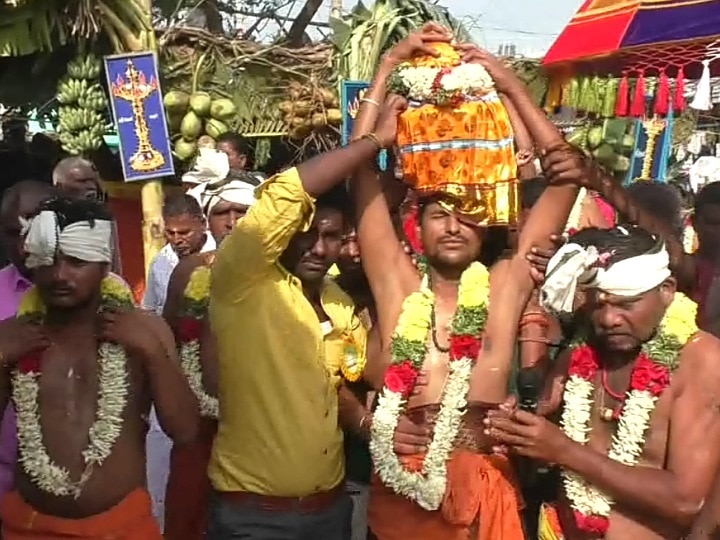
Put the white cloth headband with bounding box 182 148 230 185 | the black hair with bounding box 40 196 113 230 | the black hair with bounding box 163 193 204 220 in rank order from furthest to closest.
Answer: the black hair with bounding box 163 193 204 220 < the white cloth headband with bounding box 182 148 230 185 < the black hair with bounding box 40 196 113 230

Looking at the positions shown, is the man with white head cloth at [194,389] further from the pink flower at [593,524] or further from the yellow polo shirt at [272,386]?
the pink flower at [593,524]

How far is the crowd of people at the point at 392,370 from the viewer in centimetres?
283

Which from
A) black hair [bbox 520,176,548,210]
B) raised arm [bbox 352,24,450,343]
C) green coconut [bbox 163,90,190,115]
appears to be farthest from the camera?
green coconut [bbox 163,90,190,115]

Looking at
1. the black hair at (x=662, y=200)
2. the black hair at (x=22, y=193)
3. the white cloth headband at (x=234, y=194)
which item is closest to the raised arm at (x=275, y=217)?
the black hair at (x=22, y=193)

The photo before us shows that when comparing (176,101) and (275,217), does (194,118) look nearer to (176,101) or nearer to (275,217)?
(176,101)

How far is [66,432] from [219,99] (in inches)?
217

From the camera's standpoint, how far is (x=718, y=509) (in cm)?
279

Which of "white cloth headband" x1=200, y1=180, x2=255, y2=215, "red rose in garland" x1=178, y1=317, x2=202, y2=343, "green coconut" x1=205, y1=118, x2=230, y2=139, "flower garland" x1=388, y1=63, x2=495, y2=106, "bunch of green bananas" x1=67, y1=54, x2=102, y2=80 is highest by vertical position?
"flower garland" x1=388, y1=63, x2=495, y2=106

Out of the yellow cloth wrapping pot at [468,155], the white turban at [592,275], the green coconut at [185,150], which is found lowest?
the green coconut at [185,150]

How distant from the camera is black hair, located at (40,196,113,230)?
296 centimetres

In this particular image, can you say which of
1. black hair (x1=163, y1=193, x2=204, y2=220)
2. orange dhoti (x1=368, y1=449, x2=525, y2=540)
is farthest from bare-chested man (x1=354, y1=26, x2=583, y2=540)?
black hair (x1=163, y1=193, x2=204, y2=220)

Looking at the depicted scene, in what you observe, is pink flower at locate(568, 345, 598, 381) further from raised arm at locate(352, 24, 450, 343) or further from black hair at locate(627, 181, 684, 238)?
black hair at locate(627, 181, 684, 238)

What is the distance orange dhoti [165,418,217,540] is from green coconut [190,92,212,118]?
449cm

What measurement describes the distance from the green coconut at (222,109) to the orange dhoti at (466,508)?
549 centimetres
